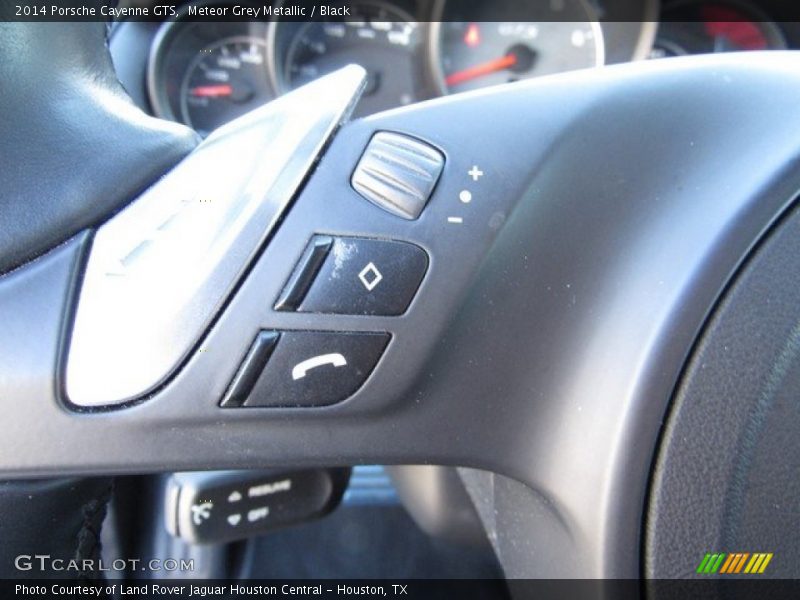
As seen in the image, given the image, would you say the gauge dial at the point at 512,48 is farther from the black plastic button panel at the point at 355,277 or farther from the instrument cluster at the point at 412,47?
the black plastic button panel at the point at 355,277

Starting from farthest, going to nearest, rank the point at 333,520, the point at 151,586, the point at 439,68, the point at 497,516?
the point at 439,68, the point at 333,520, the point at 151,586, the point at 497,516

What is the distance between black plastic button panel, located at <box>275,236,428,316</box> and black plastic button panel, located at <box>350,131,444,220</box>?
32 millimetres

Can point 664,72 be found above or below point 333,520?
above

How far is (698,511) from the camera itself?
24.1 inches

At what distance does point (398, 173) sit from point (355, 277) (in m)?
0.09

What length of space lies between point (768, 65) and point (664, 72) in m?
0.09

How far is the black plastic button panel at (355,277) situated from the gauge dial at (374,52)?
44.5 inches

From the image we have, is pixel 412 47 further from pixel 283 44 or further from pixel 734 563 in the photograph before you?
pixel 734 563

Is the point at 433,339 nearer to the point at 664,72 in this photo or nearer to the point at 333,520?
the point at 664,72

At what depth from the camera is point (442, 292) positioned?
60 cm

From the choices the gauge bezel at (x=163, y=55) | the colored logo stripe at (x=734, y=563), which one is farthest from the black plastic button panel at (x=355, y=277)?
the gauge bezel at (x=163, y=55)

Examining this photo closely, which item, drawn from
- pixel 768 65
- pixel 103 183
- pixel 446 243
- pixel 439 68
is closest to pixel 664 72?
pixel 768 65

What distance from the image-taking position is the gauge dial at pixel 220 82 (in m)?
1.62

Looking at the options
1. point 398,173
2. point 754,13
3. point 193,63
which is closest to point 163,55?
point 193,63
